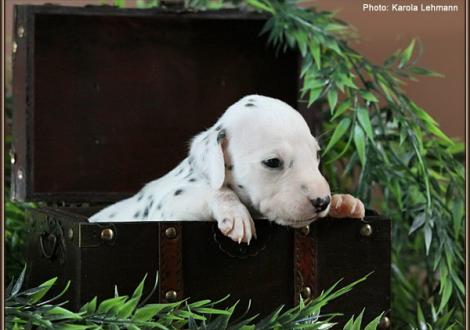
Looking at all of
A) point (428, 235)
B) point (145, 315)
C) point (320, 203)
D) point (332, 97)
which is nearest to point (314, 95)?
point (332, 97)

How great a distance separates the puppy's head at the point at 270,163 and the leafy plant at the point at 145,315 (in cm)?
15

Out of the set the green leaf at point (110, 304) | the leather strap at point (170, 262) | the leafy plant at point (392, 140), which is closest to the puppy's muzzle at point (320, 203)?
the leather strap at point (170, 262)

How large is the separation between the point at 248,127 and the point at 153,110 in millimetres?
720

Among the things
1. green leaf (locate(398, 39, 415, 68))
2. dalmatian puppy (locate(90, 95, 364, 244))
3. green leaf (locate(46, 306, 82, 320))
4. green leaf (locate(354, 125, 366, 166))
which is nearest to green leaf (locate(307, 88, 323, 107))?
green leaf (locate(354, 125, 366, 166))

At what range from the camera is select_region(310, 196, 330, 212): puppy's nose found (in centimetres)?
125

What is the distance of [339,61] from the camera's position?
1872mm

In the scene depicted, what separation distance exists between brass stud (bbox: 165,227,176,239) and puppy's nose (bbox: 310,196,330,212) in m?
0.22

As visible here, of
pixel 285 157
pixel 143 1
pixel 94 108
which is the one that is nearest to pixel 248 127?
pixel 285 157

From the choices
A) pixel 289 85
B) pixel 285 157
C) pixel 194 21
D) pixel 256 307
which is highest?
pixel 194 21

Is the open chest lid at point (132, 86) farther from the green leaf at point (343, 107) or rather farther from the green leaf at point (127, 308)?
the green leaf at point (127, 308)

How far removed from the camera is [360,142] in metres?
1.83

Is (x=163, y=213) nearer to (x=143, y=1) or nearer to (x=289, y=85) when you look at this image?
(x=289, y=85)

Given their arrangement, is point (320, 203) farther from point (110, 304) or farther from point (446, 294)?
point (446, 294)

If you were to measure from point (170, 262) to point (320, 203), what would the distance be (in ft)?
0.82
